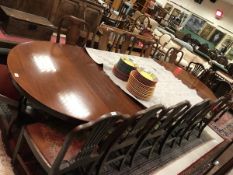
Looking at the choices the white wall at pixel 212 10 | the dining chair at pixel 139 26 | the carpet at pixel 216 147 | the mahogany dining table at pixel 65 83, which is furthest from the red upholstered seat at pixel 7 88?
the white wall at pixel 212 10

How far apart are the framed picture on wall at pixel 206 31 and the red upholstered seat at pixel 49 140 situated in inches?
500

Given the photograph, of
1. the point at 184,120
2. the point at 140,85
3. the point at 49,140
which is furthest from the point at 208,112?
the point at 49,140

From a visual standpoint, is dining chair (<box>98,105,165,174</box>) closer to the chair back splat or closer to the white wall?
the chair back splat

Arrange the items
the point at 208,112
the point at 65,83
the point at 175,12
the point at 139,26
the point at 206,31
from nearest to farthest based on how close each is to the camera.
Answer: the point at 65,83
the point at 208,112
the point at 139,26
the point at 206,31
the point at 175,12

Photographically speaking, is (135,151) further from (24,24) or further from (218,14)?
(218,14)

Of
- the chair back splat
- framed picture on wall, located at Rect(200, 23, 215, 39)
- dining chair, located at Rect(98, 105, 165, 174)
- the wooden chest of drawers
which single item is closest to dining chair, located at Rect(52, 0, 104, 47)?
the wooden chest of drawers

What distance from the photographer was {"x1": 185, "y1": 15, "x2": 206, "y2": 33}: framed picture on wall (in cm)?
1335

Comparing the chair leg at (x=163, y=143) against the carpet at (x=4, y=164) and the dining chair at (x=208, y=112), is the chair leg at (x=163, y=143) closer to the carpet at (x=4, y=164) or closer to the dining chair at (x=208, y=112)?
the dining chair at (x=208, y=112)

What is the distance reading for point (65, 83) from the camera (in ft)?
6.17

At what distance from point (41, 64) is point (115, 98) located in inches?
25.5

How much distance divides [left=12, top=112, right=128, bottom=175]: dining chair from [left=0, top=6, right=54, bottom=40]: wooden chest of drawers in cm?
184

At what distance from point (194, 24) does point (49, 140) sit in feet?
43.8

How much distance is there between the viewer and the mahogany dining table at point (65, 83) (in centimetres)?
163

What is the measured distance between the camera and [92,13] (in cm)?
427
